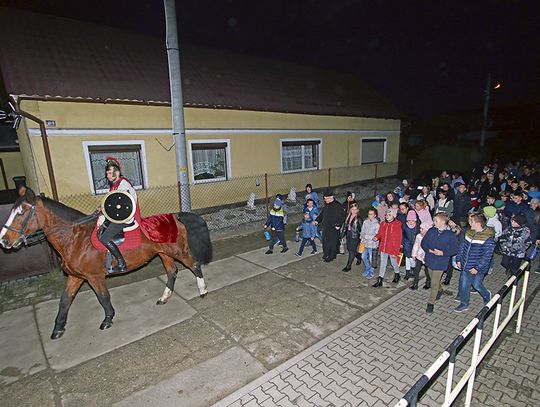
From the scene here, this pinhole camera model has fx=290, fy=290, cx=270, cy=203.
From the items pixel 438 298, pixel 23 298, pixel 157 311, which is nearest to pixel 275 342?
pixel 157 311

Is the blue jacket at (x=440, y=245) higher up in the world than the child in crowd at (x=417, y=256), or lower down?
higher up

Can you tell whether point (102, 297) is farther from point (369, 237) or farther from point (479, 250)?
point (479, 250)

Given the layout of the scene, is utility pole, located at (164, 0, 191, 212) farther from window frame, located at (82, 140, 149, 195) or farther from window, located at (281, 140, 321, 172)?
window, located at (281, 140, 321, 172)

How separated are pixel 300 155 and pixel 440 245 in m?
10.6

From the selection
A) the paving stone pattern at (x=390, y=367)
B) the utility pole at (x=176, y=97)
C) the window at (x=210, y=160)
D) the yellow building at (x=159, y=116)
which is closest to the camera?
the paving stone pattern at (x=390, y=367)

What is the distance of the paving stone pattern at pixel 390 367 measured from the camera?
3.35 meters

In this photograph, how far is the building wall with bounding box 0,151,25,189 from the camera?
12.7 m

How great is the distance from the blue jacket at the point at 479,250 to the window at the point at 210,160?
360 inches

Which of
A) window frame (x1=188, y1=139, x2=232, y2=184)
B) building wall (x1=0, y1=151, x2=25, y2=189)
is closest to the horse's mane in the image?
window frame (x1=188, y1=139, x2=232, y2=184)

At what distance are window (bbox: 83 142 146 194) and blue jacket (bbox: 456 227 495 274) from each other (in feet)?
31.5

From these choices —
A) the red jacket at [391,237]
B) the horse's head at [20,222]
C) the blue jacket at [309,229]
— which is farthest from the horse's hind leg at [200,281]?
the red jacket at [391,237]

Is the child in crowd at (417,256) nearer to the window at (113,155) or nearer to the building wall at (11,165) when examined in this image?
the window at (113,155)

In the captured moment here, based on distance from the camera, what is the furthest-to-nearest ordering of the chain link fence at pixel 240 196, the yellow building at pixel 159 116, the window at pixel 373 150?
the window at pixel 373 150 → the chain link fence at pixel 240 196 → the yellow building at pixel 159 116

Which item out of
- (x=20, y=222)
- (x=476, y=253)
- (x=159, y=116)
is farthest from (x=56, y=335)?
(x=159, y=116)
